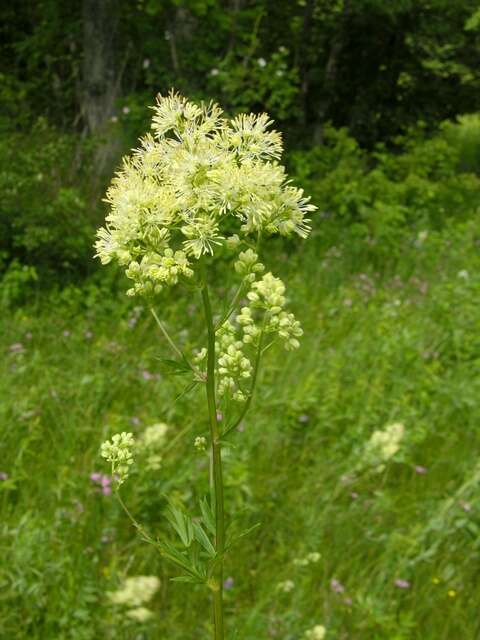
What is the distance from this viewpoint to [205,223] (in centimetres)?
132

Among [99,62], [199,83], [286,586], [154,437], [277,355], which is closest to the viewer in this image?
[286,586]

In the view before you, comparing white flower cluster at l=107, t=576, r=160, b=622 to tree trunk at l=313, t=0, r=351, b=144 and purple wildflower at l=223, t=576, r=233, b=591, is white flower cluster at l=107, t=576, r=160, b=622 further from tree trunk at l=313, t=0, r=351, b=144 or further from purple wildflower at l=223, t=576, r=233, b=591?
tree trunk at l=313, t=0, r=351, b=144

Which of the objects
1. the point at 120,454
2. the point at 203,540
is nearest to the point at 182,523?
the point at 203,540

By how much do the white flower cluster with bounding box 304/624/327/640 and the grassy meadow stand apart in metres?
0.09

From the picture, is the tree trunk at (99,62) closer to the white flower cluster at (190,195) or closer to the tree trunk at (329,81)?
the tree trunk at (329,81)

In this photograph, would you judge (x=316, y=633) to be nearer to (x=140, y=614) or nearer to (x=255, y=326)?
(x=140, y=614)

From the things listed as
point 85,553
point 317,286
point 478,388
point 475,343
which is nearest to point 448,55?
point 317,286

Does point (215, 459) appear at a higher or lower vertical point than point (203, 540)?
higher

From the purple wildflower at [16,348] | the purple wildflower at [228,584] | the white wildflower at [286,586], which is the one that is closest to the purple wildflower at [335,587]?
the white wildflower at [286,586]

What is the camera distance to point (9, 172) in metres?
5.55

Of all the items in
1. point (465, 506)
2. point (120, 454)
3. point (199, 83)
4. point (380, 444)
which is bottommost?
point (120, 454)

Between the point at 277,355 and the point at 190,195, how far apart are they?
10.1ft

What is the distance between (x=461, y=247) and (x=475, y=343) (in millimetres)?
2249

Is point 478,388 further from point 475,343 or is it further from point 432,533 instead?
point 432,533
